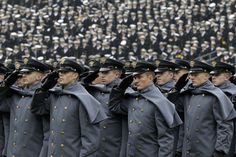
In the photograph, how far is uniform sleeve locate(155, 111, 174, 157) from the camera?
8.85 meters

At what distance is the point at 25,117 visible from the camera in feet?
31.0

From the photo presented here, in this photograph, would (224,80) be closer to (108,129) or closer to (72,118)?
(108,129)

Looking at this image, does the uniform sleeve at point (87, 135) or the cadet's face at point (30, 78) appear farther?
the cadet's face at point (30, 78)

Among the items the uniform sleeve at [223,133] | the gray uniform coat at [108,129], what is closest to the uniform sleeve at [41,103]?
the gray uniform coat at [108,129]

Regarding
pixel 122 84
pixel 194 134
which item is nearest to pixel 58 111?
pixel 122 84

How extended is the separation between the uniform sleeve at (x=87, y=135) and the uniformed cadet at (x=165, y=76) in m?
2.35

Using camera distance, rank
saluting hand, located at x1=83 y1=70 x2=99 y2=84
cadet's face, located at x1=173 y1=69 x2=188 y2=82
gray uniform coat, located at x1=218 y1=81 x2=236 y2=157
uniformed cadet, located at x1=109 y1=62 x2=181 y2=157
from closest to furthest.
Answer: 1. uniformed cadet, located at x1=109 y1=62 x2=181 y2=157
2. saluting hand, located at x1=83 y1=70 x2=99 y2=84
3. gray uniform coat, located at x1=218 y1=81 x2=236 y2=157
4. cadet's face, located at x1=173 y1=69 x2=188 y2=82

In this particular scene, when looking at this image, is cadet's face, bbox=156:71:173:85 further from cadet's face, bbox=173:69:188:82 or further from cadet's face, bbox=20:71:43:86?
cadet's face, bbox=20:71:43:86

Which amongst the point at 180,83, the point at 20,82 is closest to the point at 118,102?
the point at 180,83

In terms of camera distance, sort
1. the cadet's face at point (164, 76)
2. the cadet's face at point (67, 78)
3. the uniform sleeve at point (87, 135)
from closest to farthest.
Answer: the uniform sleeve at point (87, 135), the cadet's face at point (67, 78), the cadet's face at point (164, 76)

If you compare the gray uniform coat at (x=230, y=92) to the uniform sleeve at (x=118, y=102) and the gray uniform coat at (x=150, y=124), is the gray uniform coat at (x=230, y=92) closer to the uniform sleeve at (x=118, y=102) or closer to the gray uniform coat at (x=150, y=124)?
the gray uniform coat at (x=150, y=124)

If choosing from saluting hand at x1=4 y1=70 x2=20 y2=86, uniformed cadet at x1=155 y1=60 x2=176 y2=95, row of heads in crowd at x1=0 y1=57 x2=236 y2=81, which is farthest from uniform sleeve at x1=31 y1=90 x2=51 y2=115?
uniformed cadet at x1=155 y1=60 x2=176 y2=95

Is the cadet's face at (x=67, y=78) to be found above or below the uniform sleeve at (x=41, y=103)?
above

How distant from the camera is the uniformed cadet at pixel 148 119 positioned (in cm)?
895
